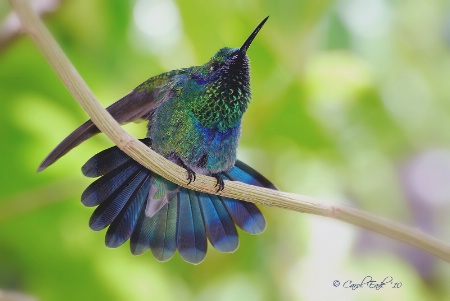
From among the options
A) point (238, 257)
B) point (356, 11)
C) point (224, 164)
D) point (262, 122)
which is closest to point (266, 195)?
point (224, 164)

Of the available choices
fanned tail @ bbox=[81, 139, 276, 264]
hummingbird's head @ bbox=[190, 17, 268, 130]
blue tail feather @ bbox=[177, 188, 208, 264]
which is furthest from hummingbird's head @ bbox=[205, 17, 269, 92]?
blue tail feather @ bbox=[177, 188, 208, 264]

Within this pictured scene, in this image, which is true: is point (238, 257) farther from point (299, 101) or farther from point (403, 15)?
point (403, 15)

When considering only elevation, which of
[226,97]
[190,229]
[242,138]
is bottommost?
[190,229]

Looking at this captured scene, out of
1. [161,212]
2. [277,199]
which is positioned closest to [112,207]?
[161,212]

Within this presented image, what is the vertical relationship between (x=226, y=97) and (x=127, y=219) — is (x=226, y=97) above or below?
above

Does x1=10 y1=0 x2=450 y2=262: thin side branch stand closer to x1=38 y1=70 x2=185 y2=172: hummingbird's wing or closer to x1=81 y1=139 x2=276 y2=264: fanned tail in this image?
x1=38 y1=70 x2=185 y2=172: hummingbird's wing

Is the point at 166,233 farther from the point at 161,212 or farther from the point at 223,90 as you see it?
the point at 223,90
